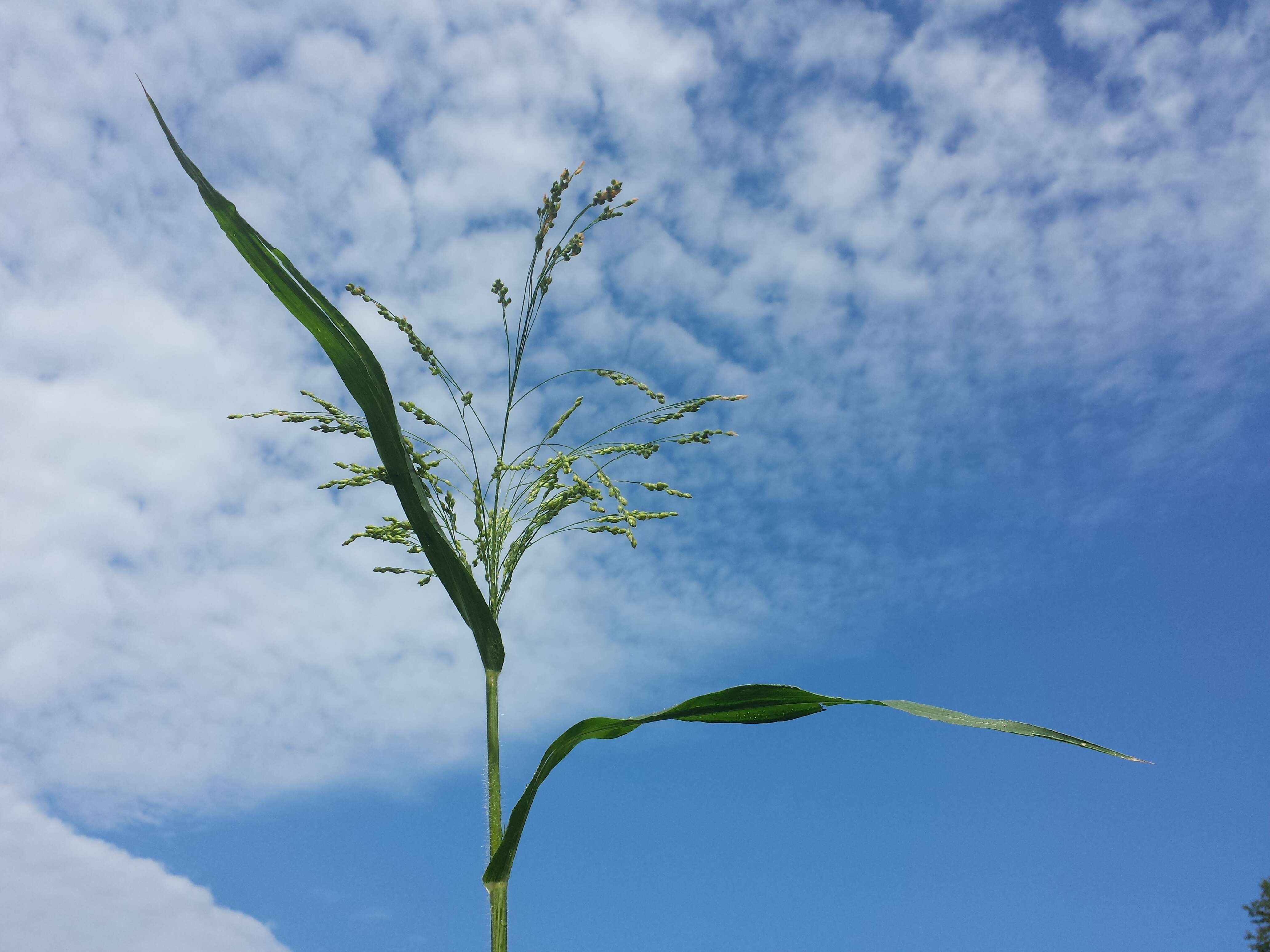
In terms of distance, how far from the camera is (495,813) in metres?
1.77

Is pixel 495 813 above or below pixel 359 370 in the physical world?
below

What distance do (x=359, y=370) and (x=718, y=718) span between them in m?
1.02

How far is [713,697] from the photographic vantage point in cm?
164

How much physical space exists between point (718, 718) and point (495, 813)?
0.53m

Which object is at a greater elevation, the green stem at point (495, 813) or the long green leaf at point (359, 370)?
the long green leaf at point (359, 370)

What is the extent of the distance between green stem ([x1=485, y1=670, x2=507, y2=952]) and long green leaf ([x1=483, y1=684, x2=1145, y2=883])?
1.2 inches

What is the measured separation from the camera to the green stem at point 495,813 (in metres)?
1.69

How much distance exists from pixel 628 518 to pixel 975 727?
827mm

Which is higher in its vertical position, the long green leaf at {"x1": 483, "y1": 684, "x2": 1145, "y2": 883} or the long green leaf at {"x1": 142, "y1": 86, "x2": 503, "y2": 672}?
the long green leaf at {"x1": 142, "y1": 86, "x2": 503, "y2": 672}

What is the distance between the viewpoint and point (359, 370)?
168cm

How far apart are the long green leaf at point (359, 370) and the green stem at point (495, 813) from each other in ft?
0.44

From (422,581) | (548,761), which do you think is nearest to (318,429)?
(422,581)

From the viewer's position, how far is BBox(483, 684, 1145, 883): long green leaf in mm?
1580

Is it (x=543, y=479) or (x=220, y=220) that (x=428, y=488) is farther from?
(x=220, y=220)
